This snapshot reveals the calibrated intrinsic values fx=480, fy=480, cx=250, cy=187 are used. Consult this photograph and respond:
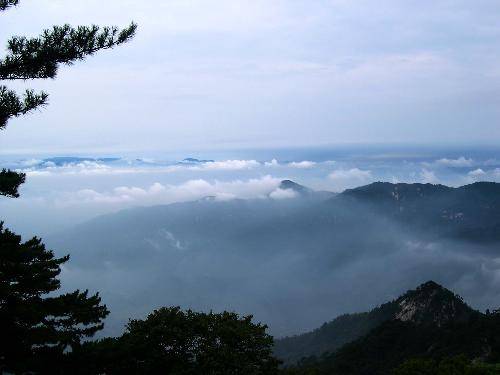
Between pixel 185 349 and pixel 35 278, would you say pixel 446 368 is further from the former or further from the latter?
pixel 35 278

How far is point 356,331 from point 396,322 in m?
40.7

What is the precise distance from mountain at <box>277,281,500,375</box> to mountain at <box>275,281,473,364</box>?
0.25 m

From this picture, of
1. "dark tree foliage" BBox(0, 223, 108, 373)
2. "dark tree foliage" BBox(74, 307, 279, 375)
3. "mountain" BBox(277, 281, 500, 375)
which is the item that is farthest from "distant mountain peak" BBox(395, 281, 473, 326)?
"dark tree foliage" BBox(0, 223, 108, 373)

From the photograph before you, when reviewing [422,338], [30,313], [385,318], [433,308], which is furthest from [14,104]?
[385,318]

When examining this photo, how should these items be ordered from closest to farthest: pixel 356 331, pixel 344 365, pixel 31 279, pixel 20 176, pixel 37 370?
pixel 20 176 → pixel 37 370 → pixel 31 279 → pixel 344 365 → pixel 356 331

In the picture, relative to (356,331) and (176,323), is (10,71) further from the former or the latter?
(356,331)

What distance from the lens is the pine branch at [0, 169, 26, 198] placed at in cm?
1384

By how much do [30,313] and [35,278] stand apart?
176 cm

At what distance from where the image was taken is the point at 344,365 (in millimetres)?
92125

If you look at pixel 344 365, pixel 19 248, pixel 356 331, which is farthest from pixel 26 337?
pixel 356 331

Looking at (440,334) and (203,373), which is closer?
(203,373)

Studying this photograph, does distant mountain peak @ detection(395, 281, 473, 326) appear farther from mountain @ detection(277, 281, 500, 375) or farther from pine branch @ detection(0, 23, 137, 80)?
pine branch @ detection(0, 23, 137, 80)

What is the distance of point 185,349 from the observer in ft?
65.6

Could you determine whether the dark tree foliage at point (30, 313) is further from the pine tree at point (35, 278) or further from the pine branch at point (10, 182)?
the pine branch at point (10, 182)
